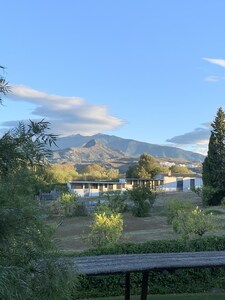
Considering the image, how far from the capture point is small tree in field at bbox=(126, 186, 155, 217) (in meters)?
43.2

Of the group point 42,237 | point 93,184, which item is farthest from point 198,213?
point 93,184

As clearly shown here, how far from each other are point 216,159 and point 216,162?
1.12 feet

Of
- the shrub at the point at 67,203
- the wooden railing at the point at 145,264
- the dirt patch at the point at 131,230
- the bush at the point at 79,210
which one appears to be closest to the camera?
the wooden railing at the point at 145,264

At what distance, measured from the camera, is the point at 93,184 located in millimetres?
88062

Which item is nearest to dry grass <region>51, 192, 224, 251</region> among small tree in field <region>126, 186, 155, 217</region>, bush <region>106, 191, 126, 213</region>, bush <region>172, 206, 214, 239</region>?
small tree in field <region>126, 186, 155, 217</region>

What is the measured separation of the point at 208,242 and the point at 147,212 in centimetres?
2845

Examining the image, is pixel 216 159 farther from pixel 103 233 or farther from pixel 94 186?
pixel 94 186

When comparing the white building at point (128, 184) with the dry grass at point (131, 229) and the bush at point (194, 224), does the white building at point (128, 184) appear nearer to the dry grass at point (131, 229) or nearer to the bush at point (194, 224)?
the dry grass at point (131, 229)

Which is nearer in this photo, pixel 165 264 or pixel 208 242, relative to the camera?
pixel 165 264

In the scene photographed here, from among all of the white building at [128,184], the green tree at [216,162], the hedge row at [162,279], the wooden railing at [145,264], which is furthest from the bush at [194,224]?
the white building at [128,184]

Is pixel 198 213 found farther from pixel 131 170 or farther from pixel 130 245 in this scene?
pixel 131 170

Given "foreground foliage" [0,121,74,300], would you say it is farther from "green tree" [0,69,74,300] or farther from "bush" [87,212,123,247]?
"bush" [87,212,123,247]

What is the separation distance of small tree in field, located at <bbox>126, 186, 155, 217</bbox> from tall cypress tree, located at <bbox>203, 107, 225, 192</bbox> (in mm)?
9308

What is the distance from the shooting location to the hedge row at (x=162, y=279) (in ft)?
45.8
